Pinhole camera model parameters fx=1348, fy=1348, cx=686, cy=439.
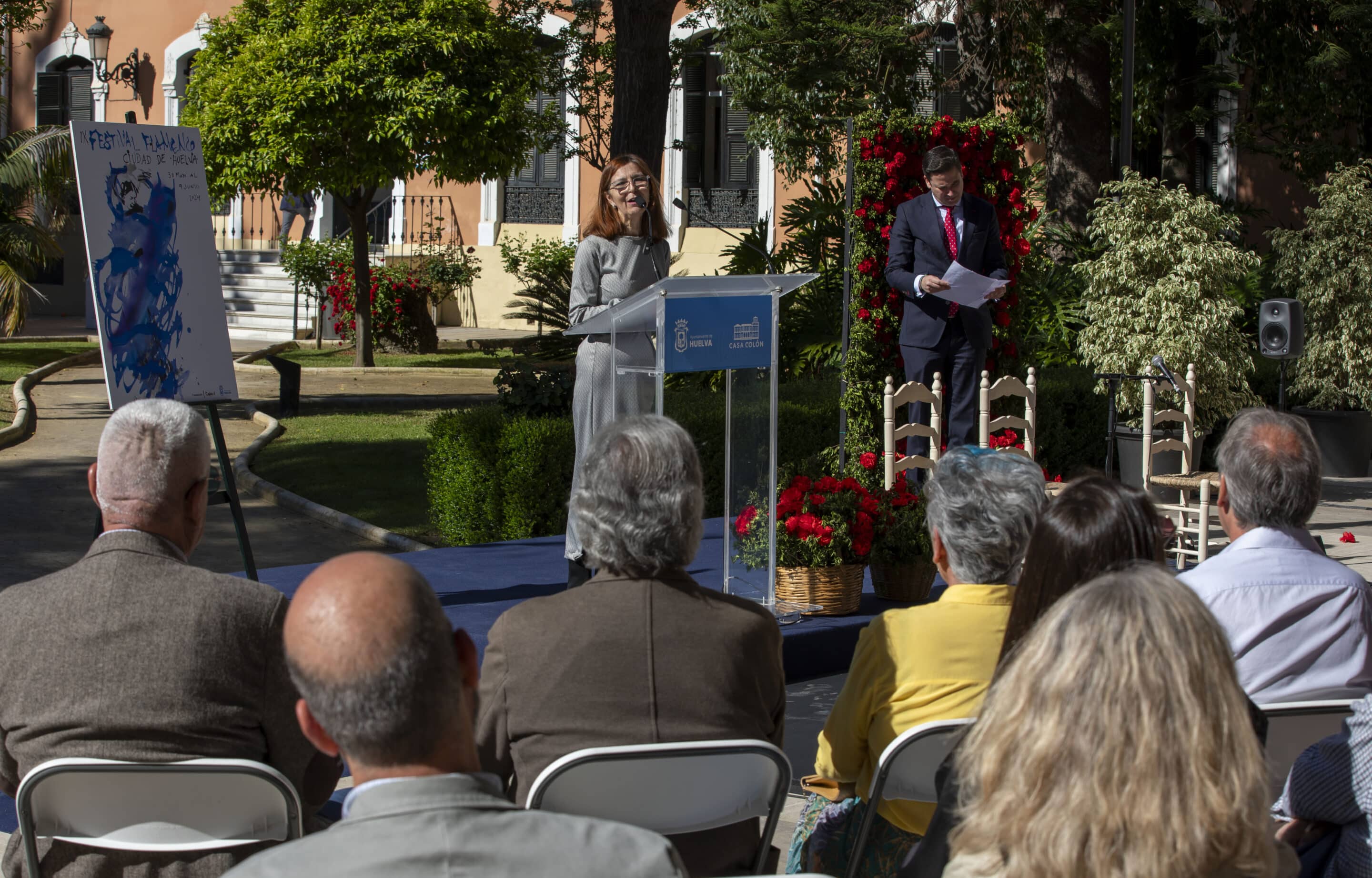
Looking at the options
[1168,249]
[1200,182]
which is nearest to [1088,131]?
[1168,249]

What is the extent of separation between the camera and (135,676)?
95.6 inches

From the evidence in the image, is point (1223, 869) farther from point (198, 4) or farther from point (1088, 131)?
point (198, 4)

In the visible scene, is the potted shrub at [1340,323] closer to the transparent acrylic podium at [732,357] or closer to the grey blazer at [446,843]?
the transparent acrylic podium at [732,357]

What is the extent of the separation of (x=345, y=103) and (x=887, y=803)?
14.2 m

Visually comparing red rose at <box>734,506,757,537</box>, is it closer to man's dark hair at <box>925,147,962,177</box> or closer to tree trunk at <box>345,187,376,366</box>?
man's dark hair at <box>925,147,962,177</box>

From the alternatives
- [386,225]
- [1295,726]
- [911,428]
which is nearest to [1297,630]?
[1295,726]

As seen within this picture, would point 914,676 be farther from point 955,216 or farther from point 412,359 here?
point 412,359

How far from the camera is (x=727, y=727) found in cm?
254

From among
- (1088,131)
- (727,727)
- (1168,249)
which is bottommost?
(727,727)

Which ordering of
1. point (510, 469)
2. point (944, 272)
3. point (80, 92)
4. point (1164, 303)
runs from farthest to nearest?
1. point (80, 92)
2. point (1164, 303)
3. point (510, 469)
4. point (944, 272)

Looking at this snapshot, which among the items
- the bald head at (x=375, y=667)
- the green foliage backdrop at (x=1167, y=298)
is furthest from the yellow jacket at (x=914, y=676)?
the green foliage backdrop at (x=1167, y=298)

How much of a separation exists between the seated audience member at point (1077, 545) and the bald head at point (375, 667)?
1.00 m

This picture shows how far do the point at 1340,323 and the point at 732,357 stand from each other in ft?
28.9

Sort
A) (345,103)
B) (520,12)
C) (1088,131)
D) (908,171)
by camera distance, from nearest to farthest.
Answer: (908,171) < (1088,131) < (345,103) < (520,12)
